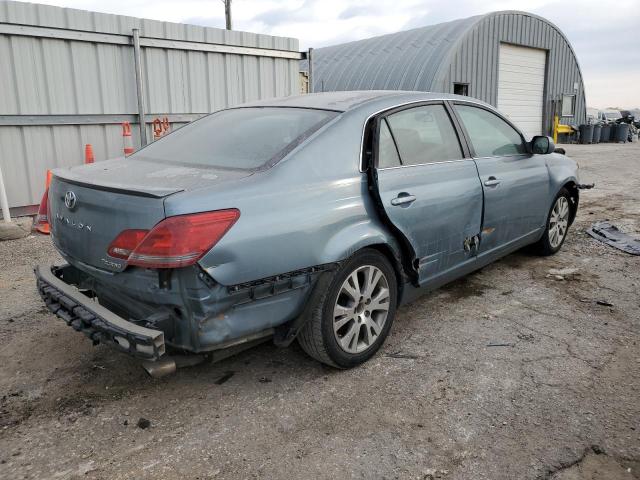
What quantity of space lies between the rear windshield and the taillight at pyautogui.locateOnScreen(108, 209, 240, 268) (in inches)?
21.7

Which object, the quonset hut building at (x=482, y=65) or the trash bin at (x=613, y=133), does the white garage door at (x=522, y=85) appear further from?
the trash bin at (x=613, y=133)

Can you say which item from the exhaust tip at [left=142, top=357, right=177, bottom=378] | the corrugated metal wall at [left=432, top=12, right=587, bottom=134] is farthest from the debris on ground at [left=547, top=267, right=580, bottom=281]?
the corrugated metal wall at [left=432, top=12, right=587, bottom=134]

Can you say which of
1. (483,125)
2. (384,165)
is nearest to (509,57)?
(483,125)

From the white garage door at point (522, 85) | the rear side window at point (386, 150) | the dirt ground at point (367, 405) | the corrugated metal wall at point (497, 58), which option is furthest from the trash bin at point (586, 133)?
the rear side window at point (386, 150)

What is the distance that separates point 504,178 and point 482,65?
16161mm

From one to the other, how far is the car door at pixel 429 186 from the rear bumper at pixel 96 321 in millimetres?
1518

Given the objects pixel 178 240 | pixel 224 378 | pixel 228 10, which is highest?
pixel 228 10

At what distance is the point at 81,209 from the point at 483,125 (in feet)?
10.0

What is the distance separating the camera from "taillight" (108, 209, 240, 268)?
2369mm

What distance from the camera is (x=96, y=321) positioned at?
99.7 inches

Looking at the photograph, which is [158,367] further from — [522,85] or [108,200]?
[522,85]

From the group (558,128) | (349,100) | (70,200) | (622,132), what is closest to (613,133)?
(622,132)

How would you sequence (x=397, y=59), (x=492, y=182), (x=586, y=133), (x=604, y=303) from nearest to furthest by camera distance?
(x=492, y=182) < (x=604, y=303) < (x=397, y=59) < (x=586, y=133)

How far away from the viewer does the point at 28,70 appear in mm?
7051
